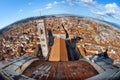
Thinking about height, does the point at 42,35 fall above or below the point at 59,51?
above

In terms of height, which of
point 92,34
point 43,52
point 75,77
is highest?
point 92,34

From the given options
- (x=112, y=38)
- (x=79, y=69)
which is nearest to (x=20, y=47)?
(x=79, y=69)

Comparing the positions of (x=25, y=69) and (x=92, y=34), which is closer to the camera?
(x=25, y=69)

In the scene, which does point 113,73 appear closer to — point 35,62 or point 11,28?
point 35,62

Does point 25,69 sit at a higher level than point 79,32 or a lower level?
lower

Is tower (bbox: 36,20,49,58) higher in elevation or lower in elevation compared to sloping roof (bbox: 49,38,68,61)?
higher

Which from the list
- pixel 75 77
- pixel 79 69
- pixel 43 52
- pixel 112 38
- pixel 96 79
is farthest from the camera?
pixel 43 52

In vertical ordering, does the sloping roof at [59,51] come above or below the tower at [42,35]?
below

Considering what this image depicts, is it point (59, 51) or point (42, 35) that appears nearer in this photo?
point (42, 35)
